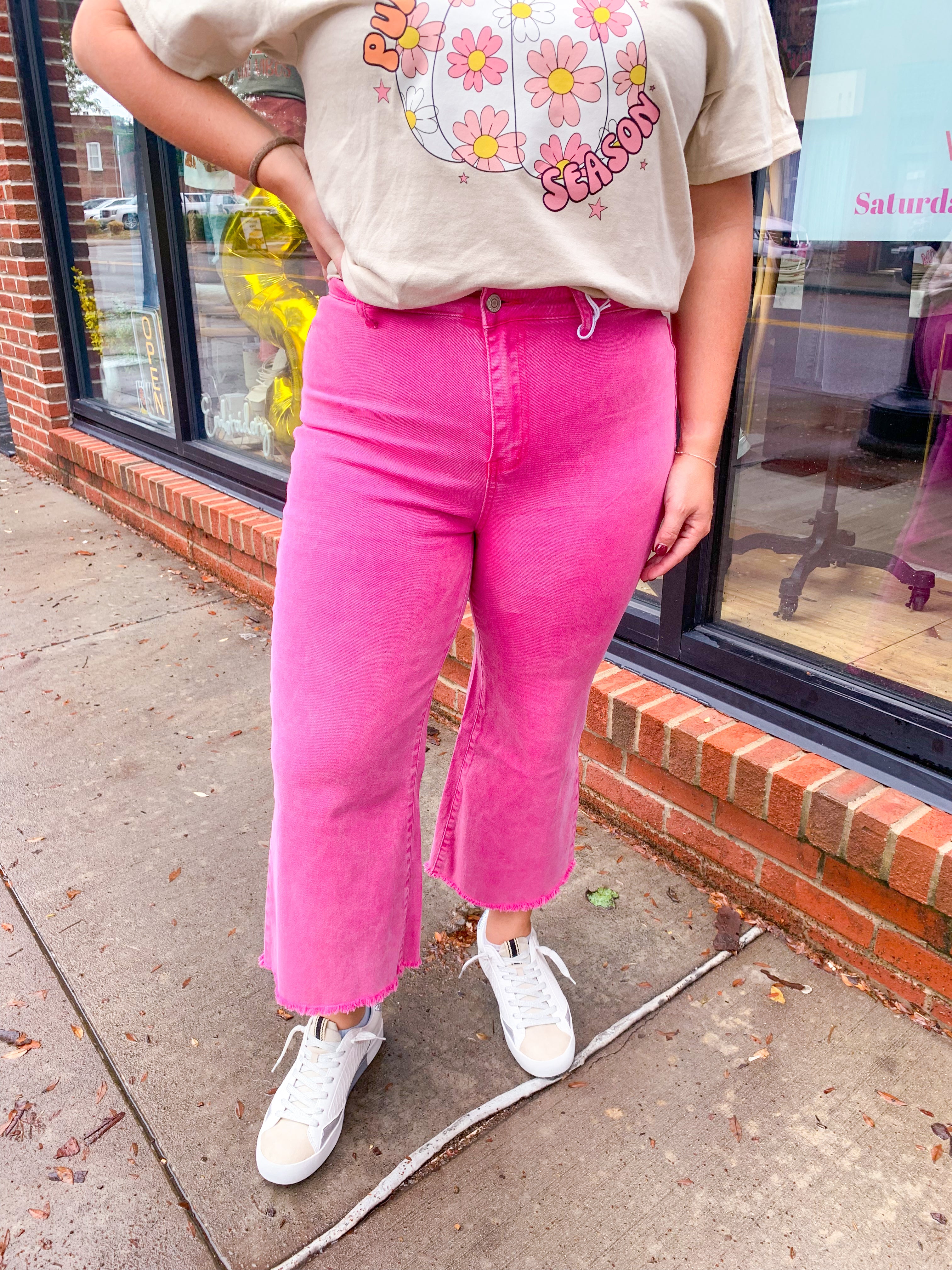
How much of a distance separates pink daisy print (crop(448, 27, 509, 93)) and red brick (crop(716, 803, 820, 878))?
1.59m

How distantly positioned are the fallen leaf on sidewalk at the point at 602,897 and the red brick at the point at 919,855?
0.63 meters

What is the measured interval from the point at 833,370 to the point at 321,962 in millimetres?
1785

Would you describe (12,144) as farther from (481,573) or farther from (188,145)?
(481,573)

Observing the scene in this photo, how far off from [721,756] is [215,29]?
1.66 metres

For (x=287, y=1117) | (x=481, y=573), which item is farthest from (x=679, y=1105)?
(x=481, y=573)

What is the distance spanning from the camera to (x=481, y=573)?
4.75ft

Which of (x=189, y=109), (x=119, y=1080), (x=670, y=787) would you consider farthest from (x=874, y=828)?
(x=189, y=109)

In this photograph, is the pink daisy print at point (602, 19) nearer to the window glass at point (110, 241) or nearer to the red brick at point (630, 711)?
the red brick at point (630, 711)

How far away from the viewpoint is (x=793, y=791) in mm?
2070

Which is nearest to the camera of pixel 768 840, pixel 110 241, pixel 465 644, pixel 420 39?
pixel 420 39

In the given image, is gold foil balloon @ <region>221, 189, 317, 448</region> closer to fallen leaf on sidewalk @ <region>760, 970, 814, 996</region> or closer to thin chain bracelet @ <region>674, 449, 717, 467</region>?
thin chain bracelet @ <region>674, 449, 717, 467</region>

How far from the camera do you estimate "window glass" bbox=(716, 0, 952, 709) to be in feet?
6.67

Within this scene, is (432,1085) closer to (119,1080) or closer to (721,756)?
(119,1080)

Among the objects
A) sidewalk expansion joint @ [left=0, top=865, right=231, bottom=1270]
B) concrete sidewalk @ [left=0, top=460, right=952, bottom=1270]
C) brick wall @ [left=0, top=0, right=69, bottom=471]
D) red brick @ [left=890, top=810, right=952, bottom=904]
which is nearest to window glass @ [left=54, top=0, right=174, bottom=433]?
brick wall @ [left=0, top=0, right=69, bottom=471]
